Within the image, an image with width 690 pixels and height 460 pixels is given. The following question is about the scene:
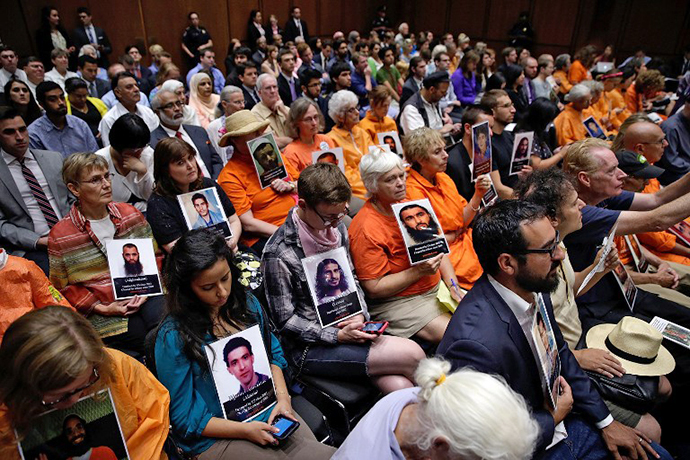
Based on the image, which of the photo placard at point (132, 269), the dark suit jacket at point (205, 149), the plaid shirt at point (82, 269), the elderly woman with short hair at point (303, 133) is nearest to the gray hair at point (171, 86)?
the dark suit jacket at point (205, 149)

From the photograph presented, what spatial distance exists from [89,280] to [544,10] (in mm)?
15171

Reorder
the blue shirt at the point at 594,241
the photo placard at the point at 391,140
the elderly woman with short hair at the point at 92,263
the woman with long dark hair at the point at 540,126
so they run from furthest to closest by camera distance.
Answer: the photo placard at the point at 391,140
the woman with long dark hair at the point at 540,126
the blue shirt at the point at 594,241
the elderly woman with short hair at the point at 92,263

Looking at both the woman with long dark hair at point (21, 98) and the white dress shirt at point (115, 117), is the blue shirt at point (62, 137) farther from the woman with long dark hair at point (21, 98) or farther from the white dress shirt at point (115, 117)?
the woman with long dark hair at point (21, 98)

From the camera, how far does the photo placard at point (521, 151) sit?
4.29 metres

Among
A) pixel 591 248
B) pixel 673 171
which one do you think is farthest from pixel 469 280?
pixel 673 171

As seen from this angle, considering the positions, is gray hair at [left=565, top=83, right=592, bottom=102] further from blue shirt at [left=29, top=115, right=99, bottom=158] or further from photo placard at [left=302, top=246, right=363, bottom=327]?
blue shirt at [left=29, top=115, right=99, bottom=158]

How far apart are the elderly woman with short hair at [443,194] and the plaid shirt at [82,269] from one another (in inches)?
83.6

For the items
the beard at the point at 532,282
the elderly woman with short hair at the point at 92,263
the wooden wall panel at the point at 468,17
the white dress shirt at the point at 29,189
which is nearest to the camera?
the beard at the point at 532,282

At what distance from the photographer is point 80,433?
149 cm

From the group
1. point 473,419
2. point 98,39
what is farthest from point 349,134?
point 98,39

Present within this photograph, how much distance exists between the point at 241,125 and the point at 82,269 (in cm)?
167

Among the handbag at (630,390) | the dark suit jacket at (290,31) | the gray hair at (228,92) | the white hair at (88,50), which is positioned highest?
the dark suit jacket at (290,31)

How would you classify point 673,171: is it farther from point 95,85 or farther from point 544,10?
point 544,10

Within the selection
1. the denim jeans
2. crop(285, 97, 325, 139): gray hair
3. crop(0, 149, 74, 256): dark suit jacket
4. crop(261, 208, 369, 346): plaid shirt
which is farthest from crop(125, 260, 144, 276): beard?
the denim jeans
